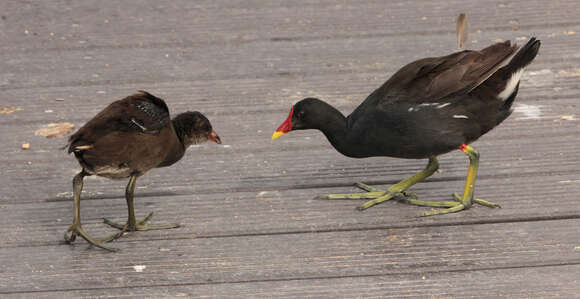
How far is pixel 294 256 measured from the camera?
312 centimetres

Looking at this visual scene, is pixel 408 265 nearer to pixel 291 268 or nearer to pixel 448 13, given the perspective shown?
pixel 291 268

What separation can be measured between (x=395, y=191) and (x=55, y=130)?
5.53 feet

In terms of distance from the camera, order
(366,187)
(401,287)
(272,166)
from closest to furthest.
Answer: (401,287), (366,187), (272,166)

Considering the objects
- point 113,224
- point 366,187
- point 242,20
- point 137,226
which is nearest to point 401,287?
point 366,187

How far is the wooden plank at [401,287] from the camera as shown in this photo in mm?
2855

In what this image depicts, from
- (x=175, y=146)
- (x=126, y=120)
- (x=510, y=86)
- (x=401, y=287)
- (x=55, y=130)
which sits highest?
(x=510, y=86)

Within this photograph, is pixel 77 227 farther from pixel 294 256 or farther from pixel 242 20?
pixel 242 20

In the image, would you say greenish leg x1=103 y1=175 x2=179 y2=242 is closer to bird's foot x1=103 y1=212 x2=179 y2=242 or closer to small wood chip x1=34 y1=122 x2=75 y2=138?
bird's foot x1=103 y1=212 x2=179 y2=242

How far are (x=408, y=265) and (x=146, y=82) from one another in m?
2.11

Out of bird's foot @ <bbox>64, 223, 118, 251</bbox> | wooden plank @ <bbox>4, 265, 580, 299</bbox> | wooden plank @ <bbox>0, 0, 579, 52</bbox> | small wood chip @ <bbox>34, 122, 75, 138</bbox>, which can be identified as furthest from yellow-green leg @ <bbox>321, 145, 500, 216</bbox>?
wooden plank @ <bbox>0, 0, 579, 52</bbox>

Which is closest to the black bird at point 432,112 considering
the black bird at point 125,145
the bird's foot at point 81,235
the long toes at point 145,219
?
the black bird at point 125,145

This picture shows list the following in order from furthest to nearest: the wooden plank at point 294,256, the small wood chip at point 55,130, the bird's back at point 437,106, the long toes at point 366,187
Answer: the small wood chip at point 55,130, the long toes at point 366,187, the bird's back at point 437,106, the wooden plank at point 294,256

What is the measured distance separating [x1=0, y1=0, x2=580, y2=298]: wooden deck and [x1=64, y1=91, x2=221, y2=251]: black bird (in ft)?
0.41

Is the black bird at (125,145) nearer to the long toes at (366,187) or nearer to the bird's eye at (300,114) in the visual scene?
the bird's eye at (300,114)
